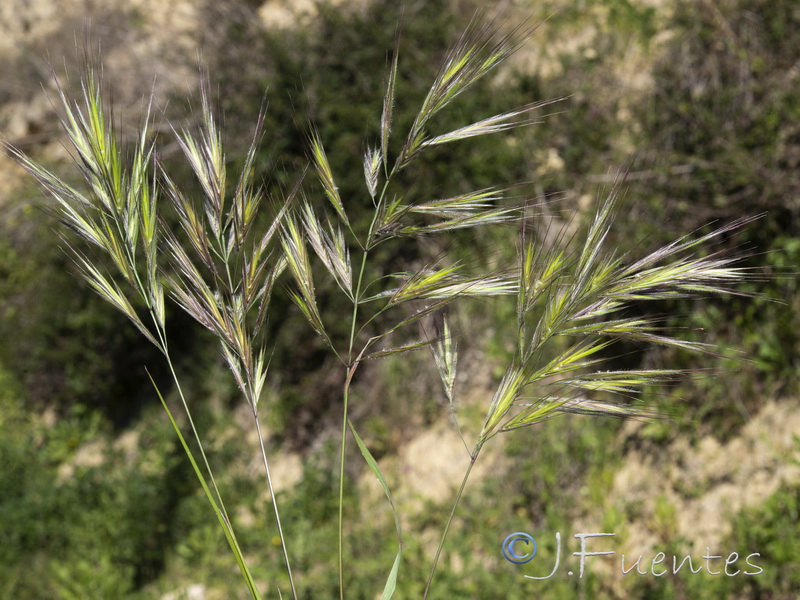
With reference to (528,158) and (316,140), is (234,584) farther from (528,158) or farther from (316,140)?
(316,140)

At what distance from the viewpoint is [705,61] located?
178 inches

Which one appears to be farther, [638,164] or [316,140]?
[638,164]

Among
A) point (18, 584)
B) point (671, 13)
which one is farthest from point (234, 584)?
point (671, 13)

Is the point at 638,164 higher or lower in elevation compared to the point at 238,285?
lower

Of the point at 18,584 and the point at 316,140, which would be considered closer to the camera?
the point at 316,140

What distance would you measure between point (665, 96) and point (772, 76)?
0.63 meters

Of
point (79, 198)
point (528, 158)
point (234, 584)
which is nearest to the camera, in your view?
point (79, 198)

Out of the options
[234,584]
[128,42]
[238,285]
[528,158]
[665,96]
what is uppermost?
[238,285]

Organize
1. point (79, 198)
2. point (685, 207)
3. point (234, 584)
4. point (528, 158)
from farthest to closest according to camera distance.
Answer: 1. point (528, 158)
2. point (234, 584)
3. point (685, 207)
4. point (79, 198)

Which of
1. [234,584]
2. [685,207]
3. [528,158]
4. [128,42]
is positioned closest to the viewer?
[685,207]

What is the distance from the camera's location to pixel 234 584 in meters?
4.34

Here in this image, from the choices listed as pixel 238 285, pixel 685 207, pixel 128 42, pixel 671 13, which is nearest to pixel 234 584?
pixel 685 207

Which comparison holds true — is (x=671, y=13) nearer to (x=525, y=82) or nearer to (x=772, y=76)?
(x=525, y=82)

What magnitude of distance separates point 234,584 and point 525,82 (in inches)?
155
